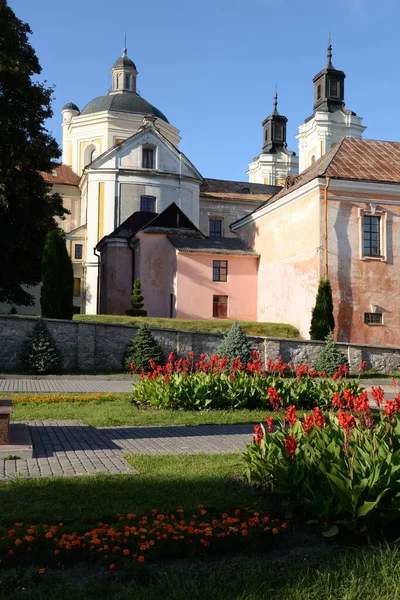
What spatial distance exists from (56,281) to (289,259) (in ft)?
36.9

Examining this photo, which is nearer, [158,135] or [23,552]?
[23,552]

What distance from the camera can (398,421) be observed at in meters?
6.54

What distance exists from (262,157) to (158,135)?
34423 millimetres

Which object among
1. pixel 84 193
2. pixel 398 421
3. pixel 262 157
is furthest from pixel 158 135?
pixel 398 421

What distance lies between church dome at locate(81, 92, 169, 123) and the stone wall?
3832 centimetres

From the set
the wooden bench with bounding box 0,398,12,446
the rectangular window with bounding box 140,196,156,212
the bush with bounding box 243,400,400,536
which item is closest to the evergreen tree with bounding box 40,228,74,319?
the wooden bench with bounding box 0,398,12,446

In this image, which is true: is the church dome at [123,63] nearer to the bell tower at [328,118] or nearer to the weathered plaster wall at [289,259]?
the bell tower at [328,118]

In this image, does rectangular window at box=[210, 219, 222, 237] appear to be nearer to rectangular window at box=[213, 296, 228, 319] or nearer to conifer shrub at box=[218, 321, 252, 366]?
rectangular window at box=[213, 296, 228, 319]

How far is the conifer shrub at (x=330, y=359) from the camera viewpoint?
22.3 m

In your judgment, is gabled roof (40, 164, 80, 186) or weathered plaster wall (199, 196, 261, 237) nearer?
weathered plaster wall (199, 196, 261, 237)

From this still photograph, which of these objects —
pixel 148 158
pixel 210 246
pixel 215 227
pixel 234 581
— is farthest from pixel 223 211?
pixel 234 581

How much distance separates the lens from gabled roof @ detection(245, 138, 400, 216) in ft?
91.3

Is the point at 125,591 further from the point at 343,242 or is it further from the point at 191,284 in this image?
the point at 191,284

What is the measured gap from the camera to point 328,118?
66000 millimetres
